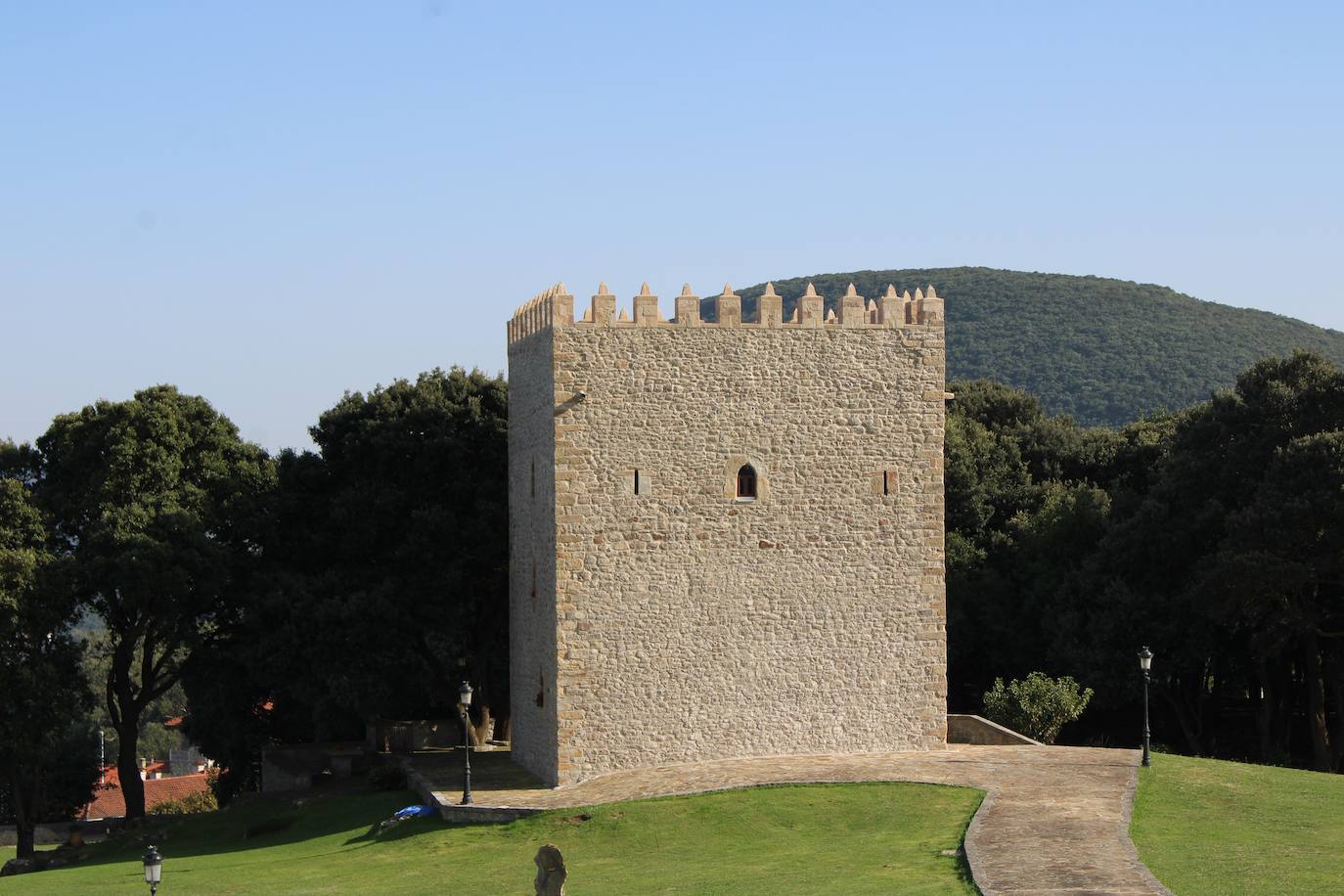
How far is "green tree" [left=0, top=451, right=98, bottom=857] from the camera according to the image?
28.4 meters

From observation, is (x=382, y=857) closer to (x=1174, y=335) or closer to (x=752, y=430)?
(x=752, y=430)

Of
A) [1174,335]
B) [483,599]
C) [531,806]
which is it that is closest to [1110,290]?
[1174,335]

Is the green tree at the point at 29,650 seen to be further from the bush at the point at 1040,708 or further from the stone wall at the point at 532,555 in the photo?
the bush at the point at 1040,708

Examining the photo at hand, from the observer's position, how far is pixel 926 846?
18656mm

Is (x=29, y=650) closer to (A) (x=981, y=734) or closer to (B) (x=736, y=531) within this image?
(B) (x=736, y=531)

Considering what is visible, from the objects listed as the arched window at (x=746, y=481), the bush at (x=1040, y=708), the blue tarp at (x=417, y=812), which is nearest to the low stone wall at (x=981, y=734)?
the bush at (x=1040, y=708)

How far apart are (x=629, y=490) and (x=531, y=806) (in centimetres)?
466

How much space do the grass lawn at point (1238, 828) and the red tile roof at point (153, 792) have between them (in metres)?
33.5

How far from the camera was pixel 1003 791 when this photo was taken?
21094 mm

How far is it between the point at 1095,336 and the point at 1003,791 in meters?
75.6

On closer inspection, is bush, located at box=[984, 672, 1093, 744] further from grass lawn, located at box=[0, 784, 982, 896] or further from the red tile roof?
the red tile roof

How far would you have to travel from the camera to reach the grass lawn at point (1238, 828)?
15.9m

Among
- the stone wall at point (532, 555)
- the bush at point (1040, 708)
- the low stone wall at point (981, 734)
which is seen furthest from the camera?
the bush at point (1040, 708)

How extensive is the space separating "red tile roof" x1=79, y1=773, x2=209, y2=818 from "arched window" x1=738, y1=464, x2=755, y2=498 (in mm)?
A: 28990
